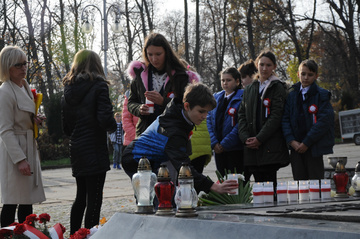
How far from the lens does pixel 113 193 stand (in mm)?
10797

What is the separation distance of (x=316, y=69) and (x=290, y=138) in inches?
32.7

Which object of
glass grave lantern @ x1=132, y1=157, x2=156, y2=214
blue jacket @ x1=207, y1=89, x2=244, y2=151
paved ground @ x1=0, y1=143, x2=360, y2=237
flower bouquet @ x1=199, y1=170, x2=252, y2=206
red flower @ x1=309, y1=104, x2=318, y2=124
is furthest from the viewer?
paved ground @ x1=0, y1=143, x2=360, y2=237

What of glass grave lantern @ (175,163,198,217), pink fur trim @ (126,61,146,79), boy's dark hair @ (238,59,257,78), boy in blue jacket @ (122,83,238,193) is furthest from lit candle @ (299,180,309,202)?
boy's dark hair @ (238,59,257,78)

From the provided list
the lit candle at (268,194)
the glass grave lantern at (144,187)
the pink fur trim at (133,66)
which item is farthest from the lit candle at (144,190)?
the pink fur trim at (133,66)

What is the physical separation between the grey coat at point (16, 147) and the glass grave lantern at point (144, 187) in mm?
1819

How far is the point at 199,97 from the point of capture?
4.05 meters

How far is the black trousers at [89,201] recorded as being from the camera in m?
4.90

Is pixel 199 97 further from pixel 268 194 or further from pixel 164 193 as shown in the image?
pixel 164 193

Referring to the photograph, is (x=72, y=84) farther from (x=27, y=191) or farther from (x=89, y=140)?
(x=27, y=191)

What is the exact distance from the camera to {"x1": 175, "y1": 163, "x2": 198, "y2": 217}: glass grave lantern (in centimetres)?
303

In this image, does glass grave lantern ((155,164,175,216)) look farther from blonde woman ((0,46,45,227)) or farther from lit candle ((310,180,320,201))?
blonde woman ((0,46,45,227))

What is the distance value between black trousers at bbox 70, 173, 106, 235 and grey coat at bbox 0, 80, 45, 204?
1.09 ft

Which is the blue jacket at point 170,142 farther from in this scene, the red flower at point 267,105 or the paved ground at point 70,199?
the red flower at point 267,105

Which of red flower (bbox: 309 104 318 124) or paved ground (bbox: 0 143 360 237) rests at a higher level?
red flower (bbox: 309 104 318 124)
